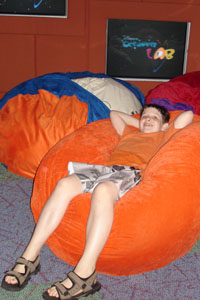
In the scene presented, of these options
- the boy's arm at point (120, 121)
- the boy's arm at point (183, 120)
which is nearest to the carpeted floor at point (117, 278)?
the boy's arm at point (183, 120)

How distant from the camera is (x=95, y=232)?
1.26 m

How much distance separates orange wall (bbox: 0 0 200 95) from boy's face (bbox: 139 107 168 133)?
7.15 ft

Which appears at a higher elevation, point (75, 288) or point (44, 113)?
point (44, 113)

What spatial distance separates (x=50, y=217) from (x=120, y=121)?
0.89m

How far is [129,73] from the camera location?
13.4 ft

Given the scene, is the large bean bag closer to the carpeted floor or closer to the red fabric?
the red fabric

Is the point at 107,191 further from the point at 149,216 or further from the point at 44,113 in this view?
the point at 44,113

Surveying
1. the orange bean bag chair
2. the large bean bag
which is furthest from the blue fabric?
the orange bean bag chair

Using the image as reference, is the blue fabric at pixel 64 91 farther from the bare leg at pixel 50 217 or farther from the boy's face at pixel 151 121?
the bare leg at pixel 50 217

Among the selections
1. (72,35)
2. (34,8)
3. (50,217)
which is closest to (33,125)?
(50,217)

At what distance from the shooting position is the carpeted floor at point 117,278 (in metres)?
1.35

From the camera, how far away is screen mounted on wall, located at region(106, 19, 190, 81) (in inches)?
154

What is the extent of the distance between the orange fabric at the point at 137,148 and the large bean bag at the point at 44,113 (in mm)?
517

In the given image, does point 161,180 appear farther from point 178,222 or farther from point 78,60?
point 78,60
